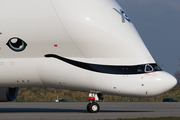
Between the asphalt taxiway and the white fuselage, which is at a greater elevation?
the white fuselage

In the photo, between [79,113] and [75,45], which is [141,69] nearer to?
[75,45]

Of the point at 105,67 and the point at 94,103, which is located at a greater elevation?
the point at 105,67

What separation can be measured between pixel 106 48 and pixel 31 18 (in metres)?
5.75

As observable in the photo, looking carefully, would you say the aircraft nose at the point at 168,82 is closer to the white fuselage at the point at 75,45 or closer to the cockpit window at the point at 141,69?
the white fuselage at the point at 75,45

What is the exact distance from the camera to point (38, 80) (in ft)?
76.2

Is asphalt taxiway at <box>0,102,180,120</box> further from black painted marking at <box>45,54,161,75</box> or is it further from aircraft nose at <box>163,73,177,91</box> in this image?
black painted marking at <box>45,54,161,75</box>

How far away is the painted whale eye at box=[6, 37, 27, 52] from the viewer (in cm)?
2247

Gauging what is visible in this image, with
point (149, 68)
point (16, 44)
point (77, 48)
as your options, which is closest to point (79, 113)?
point (77, 48)

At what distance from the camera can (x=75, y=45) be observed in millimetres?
22375

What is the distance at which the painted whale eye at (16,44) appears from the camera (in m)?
22.5

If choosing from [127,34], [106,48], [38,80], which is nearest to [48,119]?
[38,80]

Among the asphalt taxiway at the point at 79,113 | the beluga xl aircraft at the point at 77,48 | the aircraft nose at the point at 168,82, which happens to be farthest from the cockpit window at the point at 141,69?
the asphalt taxiway at the point at 79,113

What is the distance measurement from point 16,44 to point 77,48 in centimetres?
440

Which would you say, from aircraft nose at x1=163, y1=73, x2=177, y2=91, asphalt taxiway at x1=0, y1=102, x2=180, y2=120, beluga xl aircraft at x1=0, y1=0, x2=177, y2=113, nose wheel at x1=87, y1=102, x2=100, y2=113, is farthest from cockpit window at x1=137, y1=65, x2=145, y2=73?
nose wheel at x1=87, y1=102, x2=100, y2=113
